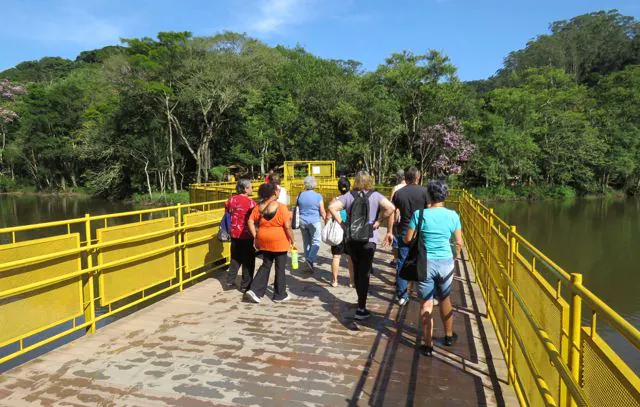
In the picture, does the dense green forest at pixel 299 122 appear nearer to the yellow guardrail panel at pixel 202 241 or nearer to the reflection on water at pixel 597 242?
the reflection on water at pixel 597 242

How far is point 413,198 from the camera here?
625cm

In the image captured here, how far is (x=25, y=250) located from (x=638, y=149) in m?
57.2

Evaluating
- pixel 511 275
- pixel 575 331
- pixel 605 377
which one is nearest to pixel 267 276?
pixel 511 275

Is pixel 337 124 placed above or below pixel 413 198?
above

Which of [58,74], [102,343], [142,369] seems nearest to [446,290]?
[142,369]

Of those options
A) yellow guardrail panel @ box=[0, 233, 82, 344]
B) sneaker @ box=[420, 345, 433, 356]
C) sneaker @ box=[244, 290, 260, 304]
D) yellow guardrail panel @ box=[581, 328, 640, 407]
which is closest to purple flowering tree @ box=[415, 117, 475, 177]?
sneaker @ box=[244, 290, 260, 304]

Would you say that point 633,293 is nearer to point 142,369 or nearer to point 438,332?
point 438,332

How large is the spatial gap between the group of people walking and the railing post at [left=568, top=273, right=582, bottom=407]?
213 centimetres

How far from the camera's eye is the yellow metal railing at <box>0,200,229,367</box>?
4.34 m

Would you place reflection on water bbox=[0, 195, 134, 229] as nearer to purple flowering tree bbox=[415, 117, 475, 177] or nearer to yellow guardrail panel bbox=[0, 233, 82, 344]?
purple flowering tree bbox=[415, 117, 475, 177]

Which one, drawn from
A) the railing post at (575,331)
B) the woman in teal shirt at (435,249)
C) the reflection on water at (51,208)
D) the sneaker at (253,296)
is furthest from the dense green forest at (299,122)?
the railing post at (575,331)

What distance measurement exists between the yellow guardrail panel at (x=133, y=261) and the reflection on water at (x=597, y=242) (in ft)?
32.5

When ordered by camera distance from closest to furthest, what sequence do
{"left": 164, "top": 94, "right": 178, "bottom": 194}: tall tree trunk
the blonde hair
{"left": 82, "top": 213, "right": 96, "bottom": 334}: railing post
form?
{"left": 82, "top": 213, "right": 96, "bottom": 334}: railing post
the blonde hair
{"left": 164, "top": 94, "right": 178, "bottom": 194}: tall tree trunk

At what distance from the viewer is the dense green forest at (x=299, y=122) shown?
37000 mm
